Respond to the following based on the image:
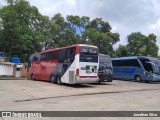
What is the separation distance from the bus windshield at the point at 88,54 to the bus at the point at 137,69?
35.4 feet

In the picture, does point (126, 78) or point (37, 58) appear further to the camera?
point (126, 78)

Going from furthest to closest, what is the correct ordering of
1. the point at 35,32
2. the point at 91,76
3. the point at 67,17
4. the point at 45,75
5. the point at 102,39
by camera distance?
the point at 67,17
the point at 102,39
the point at 35,32
the point at 45,75
the point at 91,76

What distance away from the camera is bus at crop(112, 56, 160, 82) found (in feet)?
98.8

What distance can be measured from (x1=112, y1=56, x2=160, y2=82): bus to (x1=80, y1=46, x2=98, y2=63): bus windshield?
10791 millimetres

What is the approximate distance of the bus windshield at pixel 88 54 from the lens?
20.5m

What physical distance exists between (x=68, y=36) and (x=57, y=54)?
3102 cm

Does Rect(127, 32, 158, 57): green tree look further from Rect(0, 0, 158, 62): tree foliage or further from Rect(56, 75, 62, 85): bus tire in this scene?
Rect(56, 75, 62, 85): bus tire

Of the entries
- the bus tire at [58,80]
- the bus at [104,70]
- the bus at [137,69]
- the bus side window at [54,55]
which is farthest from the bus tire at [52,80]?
the bus at [137,69]

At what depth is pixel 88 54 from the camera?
2083 centimetres

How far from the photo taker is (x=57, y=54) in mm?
23438

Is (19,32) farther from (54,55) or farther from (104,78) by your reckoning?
(104,78)

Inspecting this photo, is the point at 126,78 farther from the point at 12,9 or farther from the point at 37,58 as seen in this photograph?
the point at 12,9

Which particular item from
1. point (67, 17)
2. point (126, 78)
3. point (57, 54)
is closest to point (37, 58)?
point (57, 54)

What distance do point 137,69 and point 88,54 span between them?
1243cm
